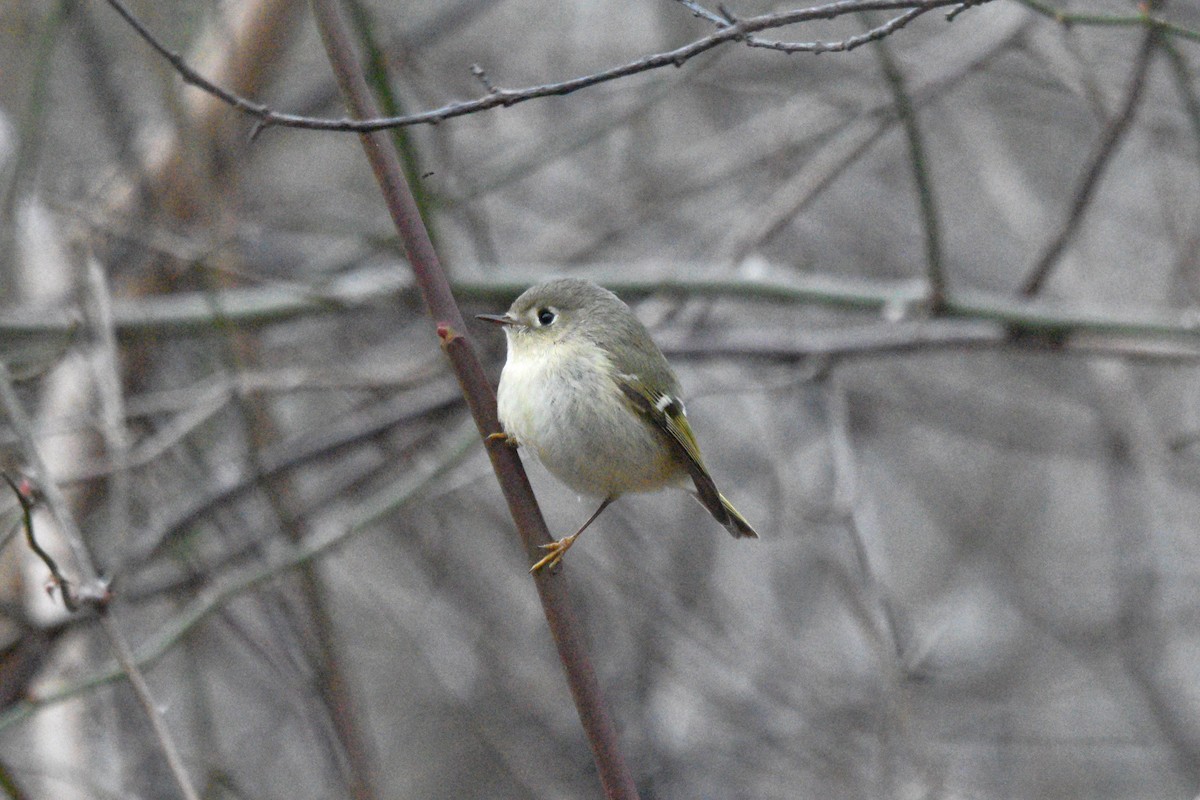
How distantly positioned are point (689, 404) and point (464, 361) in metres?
3.34

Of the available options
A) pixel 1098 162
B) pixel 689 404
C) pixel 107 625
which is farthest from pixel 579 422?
pixel 689 404

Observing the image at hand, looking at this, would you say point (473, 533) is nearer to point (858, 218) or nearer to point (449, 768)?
point (449, 768)

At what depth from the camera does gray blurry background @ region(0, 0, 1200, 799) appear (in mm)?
3270

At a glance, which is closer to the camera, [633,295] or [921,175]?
[921,175]

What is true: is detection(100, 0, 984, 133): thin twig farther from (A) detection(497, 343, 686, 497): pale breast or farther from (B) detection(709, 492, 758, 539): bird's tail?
(B) detection(709, 492, 758, 539): bird's tail

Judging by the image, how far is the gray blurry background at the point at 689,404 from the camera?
3.27m

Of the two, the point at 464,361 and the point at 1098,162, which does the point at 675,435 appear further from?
the point at 1098,162

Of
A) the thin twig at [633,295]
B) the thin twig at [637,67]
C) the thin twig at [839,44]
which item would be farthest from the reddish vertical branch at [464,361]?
the thin twig at [633,295]

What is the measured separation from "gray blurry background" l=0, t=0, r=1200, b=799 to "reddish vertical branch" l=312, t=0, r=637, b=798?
575 mm

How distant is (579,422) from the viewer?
2.38m

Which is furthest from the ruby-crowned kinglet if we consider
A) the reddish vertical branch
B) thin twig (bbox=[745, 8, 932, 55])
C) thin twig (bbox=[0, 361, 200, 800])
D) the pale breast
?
thin twig (bbox=[745, 8, 932, 55])

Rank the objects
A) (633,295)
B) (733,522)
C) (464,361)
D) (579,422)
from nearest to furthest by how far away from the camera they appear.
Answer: (464,361)
(579,422)
(733,522)
(633,295)

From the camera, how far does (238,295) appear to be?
3771 millimetres

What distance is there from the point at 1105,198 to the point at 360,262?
3.95 m
